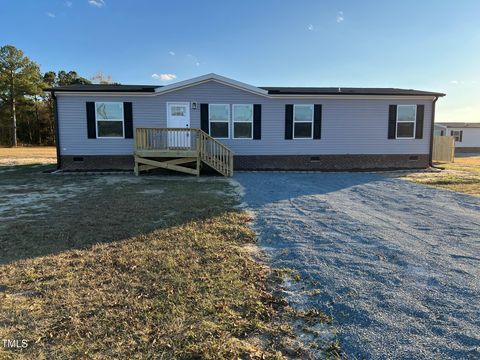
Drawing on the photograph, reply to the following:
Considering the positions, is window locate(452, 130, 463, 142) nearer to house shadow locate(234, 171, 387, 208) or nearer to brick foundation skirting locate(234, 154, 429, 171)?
brick foundation skirting locate(234, 154, 429, 171)

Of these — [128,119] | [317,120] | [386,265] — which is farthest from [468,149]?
[386,265]

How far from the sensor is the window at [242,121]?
1250cm

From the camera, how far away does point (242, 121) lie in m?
12.6

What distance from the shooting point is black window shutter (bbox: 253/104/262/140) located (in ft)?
41.0

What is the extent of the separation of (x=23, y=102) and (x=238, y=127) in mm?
33633

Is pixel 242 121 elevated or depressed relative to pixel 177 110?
depressed

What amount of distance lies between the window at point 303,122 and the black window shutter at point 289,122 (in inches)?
5.6

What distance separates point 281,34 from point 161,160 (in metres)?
9.70

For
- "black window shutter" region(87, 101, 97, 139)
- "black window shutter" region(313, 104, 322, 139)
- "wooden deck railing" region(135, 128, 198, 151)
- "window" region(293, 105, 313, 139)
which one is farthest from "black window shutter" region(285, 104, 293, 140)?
"black window shutter" region(87, 101, 97, 139)

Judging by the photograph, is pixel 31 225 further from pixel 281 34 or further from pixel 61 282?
pixel 281 34

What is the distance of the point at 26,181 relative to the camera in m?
9.72

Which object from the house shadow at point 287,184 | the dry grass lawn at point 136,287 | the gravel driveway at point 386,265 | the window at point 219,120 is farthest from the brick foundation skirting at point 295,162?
the dry grass lawn at point 136,287

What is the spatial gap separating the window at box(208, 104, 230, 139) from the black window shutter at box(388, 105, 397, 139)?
6558 millimetres

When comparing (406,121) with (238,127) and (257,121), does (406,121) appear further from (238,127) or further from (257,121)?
(238,127)
